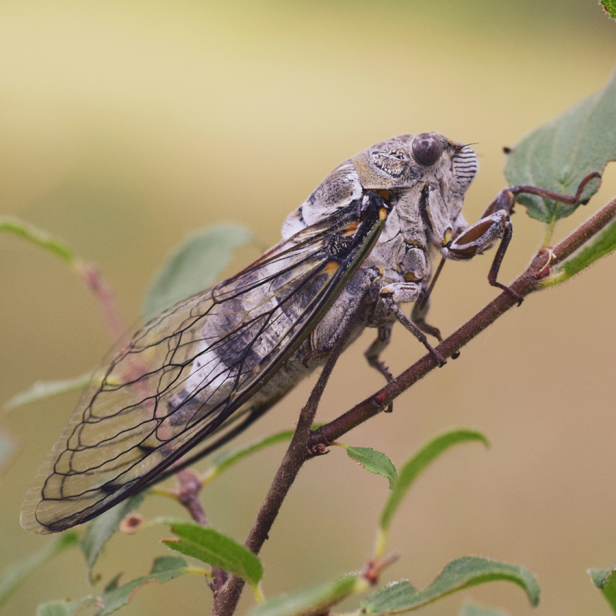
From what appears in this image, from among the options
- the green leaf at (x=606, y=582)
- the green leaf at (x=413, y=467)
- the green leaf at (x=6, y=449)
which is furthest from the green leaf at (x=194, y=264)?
the green leaf at (x=606, y=582)

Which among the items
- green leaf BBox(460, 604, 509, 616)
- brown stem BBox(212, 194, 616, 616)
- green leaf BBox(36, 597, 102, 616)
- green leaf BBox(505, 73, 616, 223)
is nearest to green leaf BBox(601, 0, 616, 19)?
green leaf BBox(505, 73, 616, 223)

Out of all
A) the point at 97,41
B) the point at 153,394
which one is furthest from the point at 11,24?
the point at 153,394

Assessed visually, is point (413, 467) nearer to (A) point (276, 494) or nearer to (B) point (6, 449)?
(A) point (276, 494)

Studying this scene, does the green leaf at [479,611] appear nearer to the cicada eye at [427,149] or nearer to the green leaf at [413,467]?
the green leaf at [413,467]

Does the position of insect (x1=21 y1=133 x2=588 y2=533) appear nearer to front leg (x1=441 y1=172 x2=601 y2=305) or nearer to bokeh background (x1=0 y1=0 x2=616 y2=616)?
front leg (x1=441 y1=172 x2=601 y2=305)

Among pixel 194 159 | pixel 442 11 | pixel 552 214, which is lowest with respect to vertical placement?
pixel 552 214

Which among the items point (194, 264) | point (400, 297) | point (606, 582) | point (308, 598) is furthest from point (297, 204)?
point (308, 598)

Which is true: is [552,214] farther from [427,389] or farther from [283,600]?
[427,389]
